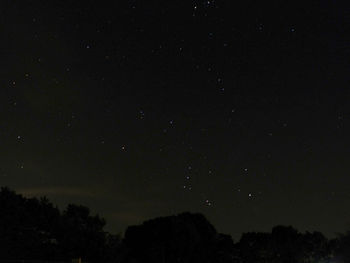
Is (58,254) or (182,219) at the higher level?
(182,219)

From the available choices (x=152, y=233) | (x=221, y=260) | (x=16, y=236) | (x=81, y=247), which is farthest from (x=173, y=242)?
(x=16, y=236)

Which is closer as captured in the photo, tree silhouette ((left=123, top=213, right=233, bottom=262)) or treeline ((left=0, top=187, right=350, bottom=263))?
treeline ((left=0, top=187, right=350, bottom=263))

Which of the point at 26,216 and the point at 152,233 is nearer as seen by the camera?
the point at 26,216

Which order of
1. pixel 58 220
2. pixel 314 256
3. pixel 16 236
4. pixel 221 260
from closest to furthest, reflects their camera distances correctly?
pixel 16 236
pixel 58 220
pixel 221 260
pixel 314 256

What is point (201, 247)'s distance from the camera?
157 ft

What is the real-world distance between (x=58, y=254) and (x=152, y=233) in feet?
47.7

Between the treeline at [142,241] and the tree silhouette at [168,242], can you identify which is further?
the tree silhouette at [168,242]

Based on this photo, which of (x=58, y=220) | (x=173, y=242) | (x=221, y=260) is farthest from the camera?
(x=221, y=260)

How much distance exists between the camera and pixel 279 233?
58.6 meters

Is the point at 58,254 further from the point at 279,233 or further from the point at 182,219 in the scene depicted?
the point at 279,233

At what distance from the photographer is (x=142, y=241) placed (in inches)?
1860

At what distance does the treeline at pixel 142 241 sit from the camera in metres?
33.0

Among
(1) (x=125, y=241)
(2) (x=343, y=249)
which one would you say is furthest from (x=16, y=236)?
(2) (x=343, y=249)

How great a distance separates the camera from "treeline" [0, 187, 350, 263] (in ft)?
108
